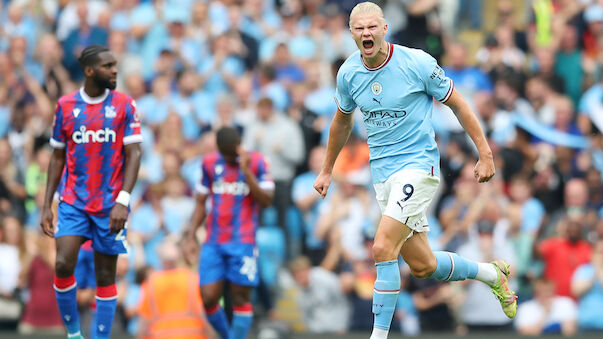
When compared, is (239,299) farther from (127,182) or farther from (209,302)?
(127,182)

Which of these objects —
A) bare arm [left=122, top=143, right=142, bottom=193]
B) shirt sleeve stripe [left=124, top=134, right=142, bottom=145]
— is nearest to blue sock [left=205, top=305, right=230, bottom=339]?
bare arm [left=122, top=143, right=142, bottom=193]

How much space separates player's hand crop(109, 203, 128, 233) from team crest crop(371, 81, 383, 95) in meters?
2.60

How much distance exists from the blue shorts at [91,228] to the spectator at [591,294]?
22.1ft

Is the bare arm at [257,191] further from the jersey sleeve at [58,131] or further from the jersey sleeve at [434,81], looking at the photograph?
the jersey sleeve at [434,81]

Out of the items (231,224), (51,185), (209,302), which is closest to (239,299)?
(209,302)

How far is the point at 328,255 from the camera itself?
1548cm

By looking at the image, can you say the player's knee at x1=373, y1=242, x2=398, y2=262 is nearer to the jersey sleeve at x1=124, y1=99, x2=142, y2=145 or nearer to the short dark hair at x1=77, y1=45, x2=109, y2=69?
the jersey sleeve at x1=124, y1=99, x2=142, y2=145

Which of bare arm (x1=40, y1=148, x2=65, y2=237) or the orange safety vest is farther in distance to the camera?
bare arm (x1=40, y1=148, x2=65, y2=237)

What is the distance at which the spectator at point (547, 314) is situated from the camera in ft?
47.6

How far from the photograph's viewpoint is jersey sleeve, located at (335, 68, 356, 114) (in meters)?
9.74

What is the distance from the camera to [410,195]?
9.38 m

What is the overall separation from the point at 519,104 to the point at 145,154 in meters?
5.54

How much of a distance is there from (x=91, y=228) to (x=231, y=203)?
2.28 m

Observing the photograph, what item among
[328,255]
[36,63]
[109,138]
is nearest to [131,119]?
[109,138]
